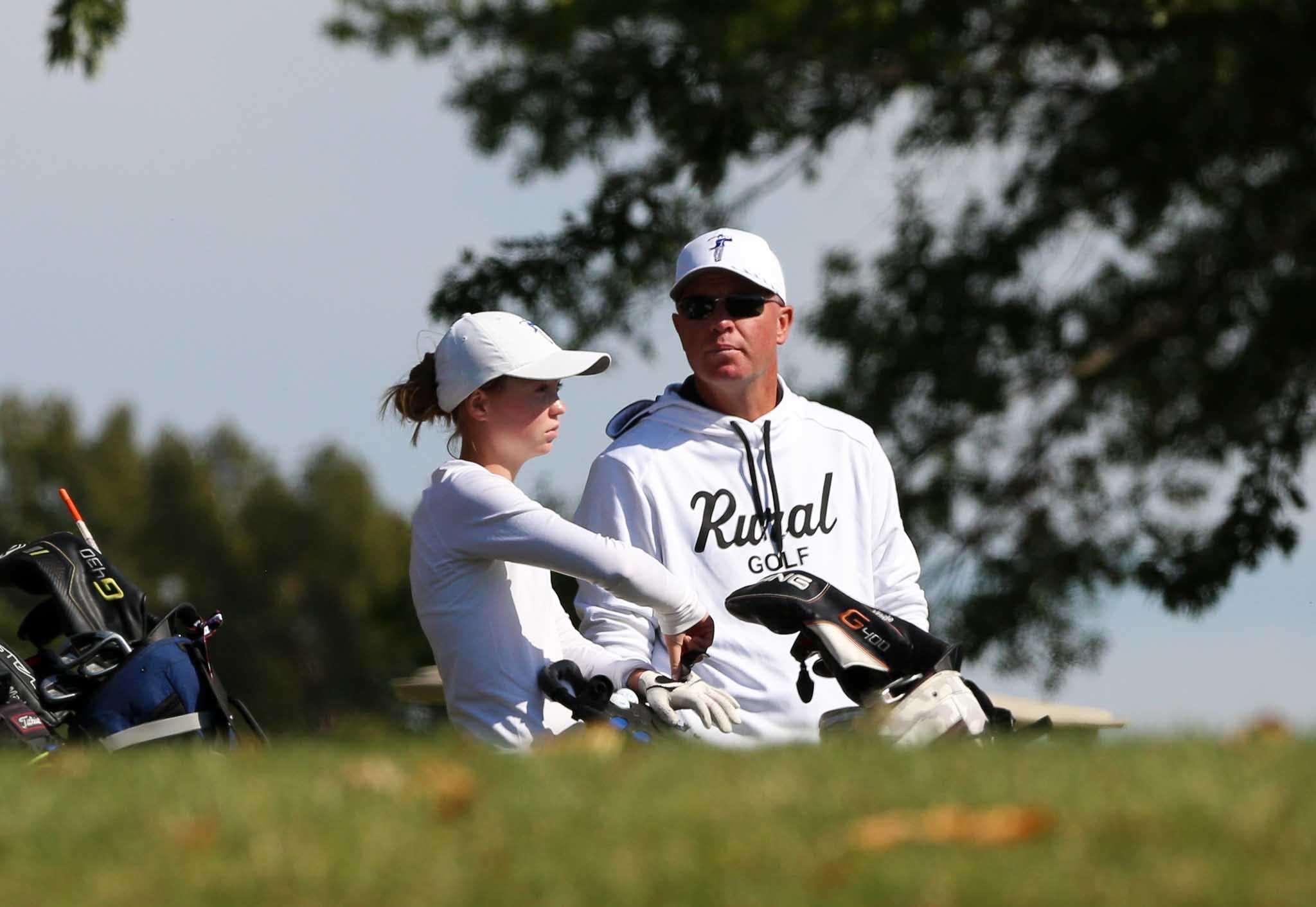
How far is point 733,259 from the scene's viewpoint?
242 inches

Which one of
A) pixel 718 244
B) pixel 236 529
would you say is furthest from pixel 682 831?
pixel 236 529

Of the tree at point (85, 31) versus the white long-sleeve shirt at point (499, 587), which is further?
the tree at point (85, 31)

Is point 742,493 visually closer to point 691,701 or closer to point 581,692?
point 691,701

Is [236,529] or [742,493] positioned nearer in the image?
[742,493]

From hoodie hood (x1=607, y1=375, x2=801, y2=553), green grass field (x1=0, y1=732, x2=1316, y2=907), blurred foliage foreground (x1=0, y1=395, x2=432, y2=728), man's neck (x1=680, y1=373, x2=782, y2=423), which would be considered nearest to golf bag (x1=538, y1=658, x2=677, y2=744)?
hoodie hood (x1=607, y1=375, x2=801, y2=553)

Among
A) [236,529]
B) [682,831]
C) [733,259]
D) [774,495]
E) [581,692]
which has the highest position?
[733,259]

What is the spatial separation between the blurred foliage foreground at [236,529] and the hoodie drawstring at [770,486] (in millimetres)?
32820

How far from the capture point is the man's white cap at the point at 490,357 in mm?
5379

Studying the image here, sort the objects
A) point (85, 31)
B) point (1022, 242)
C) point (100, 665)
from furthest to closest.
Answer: point (1022, 242) < point (85, 31) < point (100, 665)

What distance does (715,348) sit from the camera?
6.17 metres

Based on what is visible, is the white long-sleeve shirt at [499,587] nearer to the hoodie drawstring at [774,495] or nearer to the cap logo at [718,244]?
the hoodie drawstring at [774,495]

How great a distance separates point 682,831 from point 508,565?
2.22 metres

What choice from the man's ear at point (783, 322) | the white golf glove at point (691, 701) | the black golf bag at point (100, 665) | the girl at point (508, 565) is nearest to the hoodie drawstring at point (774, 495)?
the man's ear at point (783, 322)

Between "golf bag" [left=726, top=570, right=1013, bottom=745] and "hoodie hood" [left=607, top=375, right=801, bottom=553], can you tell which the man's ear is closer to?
"hoodie hood" [left=607, top=375, right=801, bottom=553]
